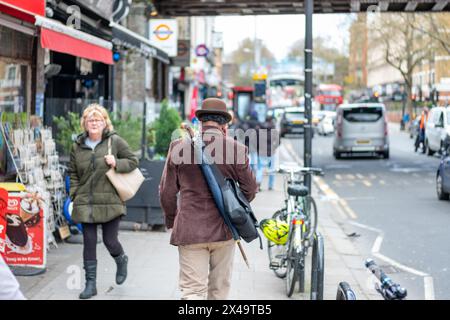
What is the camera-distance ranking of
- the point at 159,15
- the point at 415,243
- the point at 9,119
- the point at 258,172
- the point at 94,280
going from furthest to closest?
the point at 159,15 → the point at 258,172 → the point at 415,243 → the point at 9,119 → the point at 94,280

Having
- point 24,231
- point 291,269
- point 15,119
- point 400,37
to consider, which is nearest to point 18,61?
point 15,119

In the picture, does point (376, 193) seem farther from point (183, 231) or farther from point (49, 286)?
point (183, 231)

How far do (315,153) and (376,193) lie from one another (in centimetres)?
1579

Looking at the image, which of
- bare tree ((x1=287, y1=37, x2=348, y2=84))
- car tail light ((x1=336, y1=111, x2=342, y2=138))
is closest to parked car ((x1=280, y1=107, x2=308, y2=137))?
car tail light ((x1=336, y1=111, x2=342, y2=138))

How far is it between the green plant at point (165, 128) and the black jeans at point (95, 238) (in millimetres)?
6104

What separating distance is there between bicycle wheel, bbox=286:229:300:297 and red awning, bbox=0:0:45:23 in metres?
3.76

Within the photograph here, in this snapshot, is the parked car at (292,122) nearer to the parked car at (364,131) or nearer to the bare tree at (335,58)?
the parked car at (364,131)

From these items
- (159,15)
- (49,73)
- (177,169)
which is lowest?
(177,169)

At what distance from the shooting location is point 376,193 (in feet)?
59.4

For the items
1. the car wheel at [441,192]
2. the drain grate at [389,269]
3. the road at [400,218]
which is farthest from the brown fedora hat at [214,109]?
the car wheel at [441,192]

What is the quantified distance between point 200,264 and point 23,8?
4.71 metres

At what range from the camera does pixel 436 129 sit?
29.4 m
